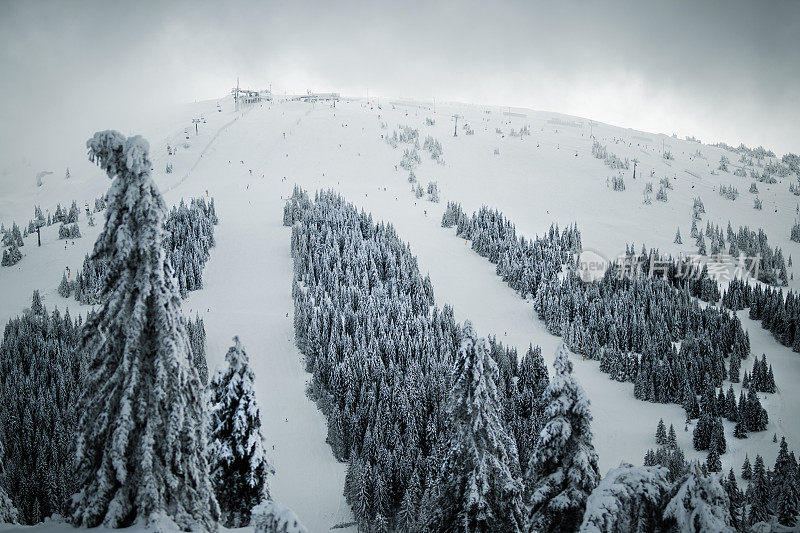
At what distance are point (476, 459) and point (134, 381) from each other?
33.6ft

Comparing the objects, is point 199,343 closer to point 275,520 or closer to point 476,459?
point 476,459

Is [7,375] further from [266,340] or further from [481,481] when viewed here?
[481,481]

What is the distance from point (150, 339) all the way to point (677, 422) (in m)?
63.9

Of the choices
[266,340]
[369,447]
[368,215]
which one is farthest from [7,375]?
[368,215]

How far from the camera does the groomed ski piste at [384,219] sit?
58812mm

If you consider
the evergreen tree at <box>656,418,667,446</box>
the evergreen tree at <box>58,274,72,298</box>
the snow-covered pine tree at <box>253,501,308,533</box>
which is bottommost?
the evergreen tree at <box>656,418,667,446</box>

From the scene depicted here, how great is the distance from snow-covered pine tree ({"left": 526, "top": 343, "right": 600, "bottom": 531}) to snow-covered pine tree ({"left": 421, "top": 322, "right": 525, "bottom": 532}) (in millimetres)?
908

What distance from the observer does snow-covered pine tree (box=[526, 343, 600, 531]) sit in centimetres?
1591

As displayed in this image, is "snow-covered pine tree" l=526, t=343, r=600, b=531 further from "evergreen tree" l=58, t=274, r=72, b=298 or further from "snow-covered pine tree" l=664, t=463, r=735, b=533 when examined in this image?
"evergreen tree" l=58, t=274, r=72, b=298

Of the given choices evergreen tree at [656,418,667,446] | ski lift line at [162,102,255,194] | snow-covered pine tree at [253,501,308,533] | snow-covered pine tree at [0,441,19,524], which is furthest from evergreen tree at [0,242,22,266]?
snow-covered pine tree at [253,501,308,533]

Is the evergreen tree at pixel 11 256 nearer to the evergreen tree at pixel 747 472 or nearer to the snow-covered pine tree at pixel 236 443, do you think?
the snow-covered pine tree at pixel 236 443

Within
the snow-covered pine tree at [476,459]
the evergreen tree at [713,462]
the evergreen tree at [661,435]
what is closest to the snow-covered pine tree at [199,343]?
the snow-covered pine tree at [476,459]

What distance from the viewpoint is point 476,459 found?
16.8m

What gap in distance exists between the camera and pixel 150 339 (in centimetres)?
1263
